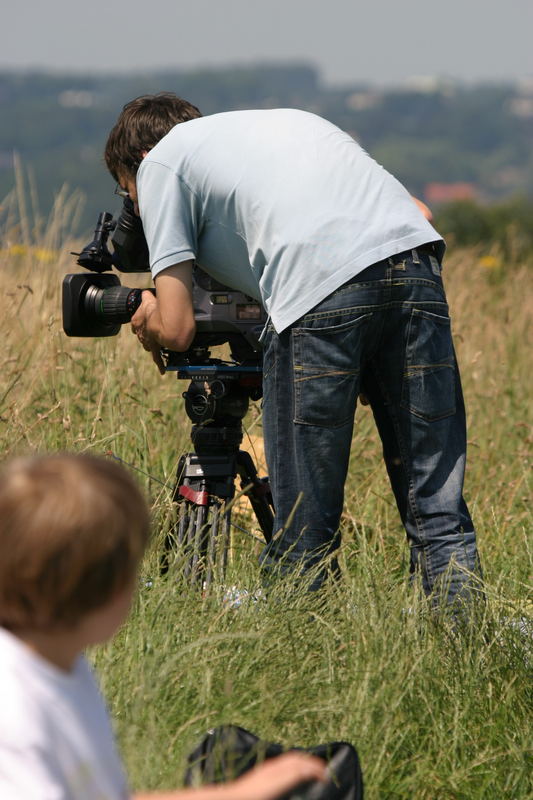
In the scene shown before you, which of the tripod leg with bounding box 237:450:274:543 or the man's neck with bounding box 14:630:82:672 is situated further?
the tripod leg with bounding box 237:450:274:543

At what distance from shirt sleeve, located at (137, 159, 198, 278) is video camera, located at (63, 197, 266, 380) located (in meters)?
0.20

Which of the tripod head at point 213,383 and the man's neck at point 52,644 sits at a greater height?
the tripod head at point 213,383

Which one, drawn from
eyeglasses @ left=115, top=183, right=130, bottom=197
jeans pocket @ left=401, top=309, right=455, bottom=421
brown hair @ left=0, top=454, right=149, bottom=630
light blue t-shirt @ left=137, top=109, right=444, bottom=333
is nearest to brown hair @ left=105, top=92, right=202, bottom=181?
eyeglasses @ left=115, top=183, right=130, bottom=197

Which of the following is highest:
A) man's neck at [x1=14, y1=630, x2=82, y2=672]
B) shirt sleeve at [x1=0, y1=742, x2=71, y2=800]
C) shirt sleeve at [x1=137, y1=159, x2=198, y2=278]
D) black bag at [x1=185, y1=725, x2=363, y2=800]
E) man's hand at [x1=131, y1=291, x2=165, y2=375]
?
shirt sleeve at [x1=137, y1=159, x2=198, y2=278]

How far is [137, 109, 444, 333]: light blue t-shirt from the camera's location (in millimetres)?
2445

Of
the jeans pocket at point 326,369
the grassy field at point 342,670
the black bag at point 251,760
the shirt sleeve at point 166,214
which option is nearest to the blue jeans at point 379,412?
the jeans pocket at point 326,369

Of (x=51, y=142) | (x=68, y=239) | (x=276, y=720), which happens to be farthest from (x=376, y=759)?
(x=51, y=142)

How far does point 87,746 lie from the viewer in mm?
1160

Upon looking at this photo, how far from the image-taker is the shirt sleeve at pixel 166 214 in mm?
2477

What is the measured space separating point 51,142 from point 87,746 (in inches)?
7066

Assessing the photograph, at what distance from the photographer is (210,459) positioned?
111 inches

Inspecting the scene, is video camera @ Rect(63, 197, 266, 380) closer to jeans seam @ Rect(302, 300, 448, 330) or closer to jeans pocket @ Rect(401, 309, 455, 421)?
jeans seam @ Rect(302, 300, 448, 330)

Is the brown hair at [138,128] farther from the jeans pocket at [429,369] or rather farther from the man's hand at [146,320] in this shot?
the jeans pocket at [429,369]

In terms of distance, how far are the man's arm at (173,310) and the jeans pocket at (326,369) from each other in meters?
0.27
